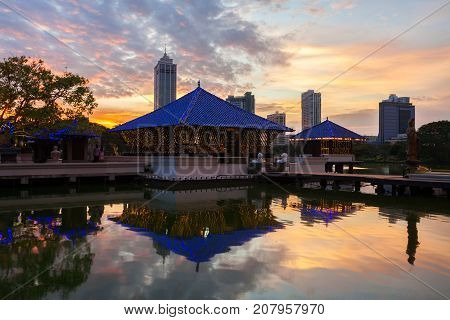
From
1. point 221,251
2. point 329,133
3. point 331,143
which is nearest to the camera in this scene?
point 221,251

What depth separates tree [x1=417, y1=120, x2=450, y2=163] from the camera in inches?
2653

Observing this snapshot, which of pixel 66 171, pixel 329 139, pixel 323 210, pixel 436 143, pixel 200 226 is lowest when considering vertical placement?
pixel 200 226

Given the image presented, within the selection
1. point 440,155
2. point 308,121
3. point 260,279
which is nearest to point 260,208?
point 260,279

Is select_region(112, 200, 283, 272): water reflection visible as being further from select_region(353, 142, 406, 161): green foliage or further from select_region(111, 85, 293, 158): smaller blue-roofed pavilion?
select_region(353, 142, 406, 161): green foliage

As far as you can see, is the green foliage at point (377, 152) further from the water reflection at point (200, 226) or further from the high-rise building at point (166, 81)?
the water reflection at point (200, 226)

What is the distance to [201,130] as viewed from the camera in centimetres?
3039

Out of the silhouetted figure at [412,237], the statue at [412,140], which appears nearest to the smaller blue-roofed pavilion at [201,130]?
the statue at [412,140]

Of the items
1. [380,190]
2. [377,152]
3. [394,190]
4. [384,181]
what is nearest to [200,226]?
[384,181]

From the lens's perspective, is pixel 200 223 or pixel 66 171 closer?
pixel 200 223

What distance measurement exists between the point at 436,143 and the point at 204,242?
7001 centimetres

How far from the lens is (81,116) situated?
35062mm

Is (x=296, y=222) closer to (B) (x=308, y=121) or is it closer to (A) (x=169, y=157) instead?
(A) (x=169, y=157)

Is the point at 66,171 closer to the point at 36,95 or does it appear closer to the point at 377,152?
the point at 36,95

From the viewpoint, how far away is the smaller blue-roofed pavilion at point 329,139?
4931cm
